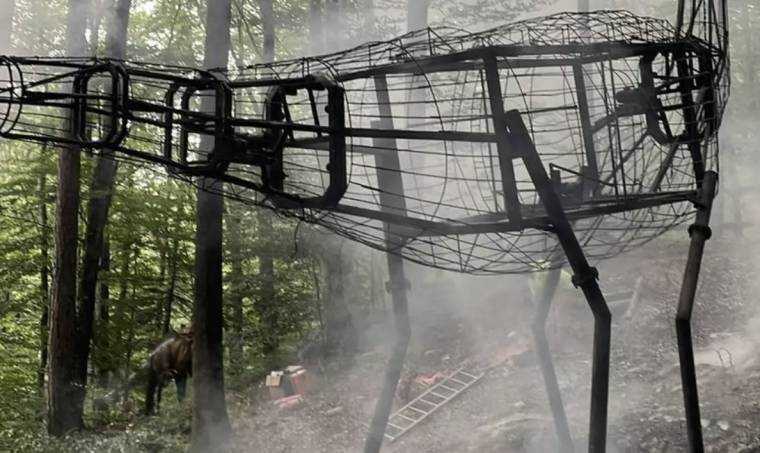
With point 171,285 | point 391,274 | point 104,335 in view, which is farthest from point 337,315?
point 391,274

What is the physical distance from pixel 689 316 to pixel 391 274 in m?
2.21

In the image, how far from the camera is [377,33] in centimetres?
1788

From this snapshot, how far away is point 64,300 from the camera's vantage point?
31.3 ft

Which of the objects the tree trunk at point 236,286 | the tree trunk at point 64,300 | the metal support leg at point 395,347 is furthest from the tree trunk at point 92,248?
the metal support leg at point 395,347

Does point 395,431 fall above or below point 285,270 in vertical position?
below

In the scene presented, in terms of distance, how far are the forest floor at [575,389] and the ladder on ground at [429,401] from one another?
13cm

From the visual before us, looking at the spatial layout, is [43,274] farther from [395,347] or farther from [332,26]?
[395,347]

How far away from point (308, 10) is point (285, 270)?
7629 millimetres

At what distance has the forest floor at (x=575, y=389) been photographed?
24.5 feet

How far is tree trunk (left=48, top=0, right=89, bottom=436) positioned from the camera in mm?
9422

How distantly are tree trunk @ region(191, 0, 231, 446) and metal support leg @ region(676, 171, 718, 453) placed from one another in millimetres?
6316

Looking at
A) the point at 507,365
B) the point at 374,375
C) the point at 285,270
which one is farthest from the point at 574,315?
the point at 285,270

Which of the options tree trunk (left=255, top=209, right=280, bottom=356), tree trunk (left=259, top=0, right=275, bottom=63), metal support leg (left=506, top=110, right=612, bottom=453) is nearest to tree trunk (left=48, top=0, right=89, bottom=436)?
tree trunk (left=255, top=209, right=280, bottom=356)

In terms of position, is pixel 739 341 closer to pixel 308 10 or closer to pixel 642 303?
pixel 642 303
